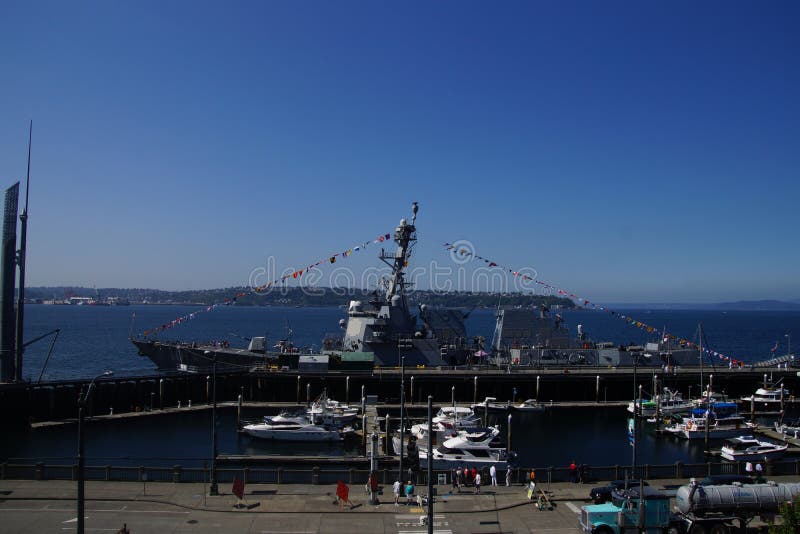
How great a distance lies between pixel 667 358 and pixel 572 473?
47362mm

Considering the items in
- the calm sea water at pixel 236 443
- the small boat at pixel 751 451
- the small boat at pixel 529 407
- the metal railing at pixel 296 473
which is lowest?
the calm sea water at pixel 236 443

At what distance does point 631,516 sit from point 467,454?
16.3m

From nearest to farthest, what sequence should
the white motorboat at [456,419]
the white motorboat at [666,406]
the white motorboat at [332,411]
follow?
the white motorboat at [456,419], the white motorboat at [332,411], the white motorboat at [666,406]

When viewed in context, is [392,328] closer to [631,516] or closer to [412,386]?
[412,386]

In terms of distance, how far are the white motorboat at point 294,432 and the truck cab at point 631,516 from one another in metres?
25.8

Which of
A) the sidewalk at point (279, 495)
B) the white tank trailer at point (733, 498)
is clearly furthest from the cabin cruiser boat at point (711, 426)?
the white tank trailer at point (733, 498)

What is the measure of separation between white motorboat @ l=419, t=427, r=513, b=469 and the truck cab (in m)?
14.9

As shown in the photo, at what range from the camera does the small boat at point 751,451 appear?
38844mm

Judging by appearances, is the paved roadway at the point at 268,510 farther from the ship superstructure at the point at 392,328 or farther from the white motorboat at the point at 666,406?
the ship superstructure at the point at 392,328

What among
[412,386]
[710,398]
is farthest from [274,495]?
[710,398]

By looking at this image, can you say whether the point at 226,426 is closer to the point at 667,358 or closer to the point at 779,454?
the point at 779,454

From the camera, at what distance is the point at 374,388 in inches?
2319

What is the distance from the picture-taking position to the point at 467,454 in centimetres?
3634

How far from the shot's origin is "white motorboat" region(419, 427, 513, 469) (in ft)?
117
